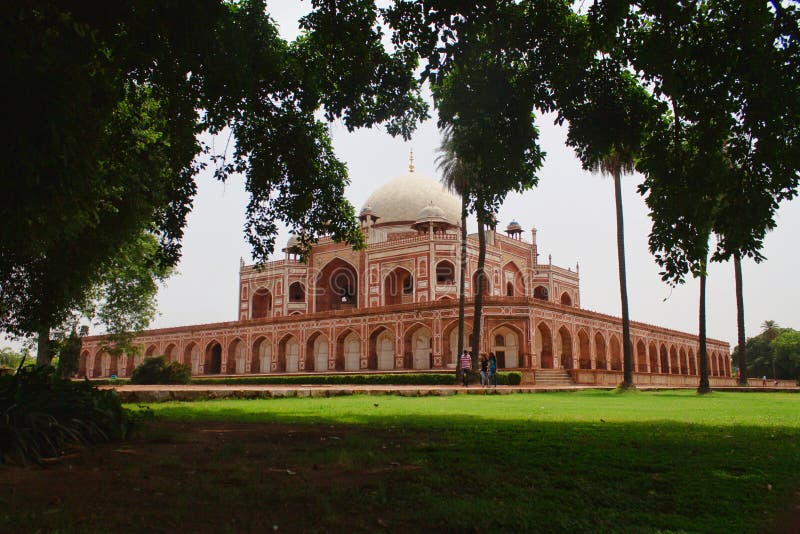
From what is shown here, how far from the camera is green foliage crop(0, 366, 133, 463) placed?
4207 mm

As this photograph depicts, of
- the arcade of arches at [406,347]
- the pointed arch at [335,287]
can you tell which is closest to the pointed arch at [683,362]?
the arcade of arches at [406,347]

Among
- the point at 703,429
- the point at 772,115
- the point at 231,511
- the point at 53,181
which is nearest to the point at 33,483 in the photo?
the point at 231,511

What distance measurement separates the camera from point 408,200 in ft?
156

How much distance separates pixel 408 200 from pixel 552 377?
21928 millimetres

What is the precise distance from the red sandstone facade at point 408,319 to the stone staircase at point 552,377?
0.55 m

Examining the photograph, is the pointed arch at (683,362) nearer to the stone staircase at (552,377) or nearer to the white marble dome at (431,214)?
the stone staircase at (552,377)

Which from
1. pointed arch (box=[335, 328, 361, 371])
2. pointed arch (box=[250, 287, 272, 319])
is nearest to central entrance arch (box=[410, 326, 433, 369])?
pointed arch (box=[335, 328, 361, 371])

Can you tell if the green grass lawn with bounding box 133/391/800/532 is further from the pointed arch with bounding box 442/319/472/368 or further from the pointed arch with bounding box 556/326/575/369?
the pointed arch with bounding box 556/326/575/369

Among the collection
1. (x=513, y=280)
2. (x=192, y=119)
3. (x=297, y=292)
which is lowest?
(x=192, y=119)

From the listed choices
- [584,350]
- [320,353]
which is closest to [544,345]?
[584,350]

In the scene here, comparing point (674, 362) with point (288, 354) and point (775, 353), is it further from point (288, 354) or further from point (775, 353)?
point (288, 354)

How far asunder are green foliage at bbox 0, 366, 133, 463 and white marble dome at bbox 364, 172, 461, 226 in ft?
132

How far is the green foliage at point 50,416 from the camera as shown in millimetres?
4207

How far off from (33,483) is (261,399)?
9.75m
